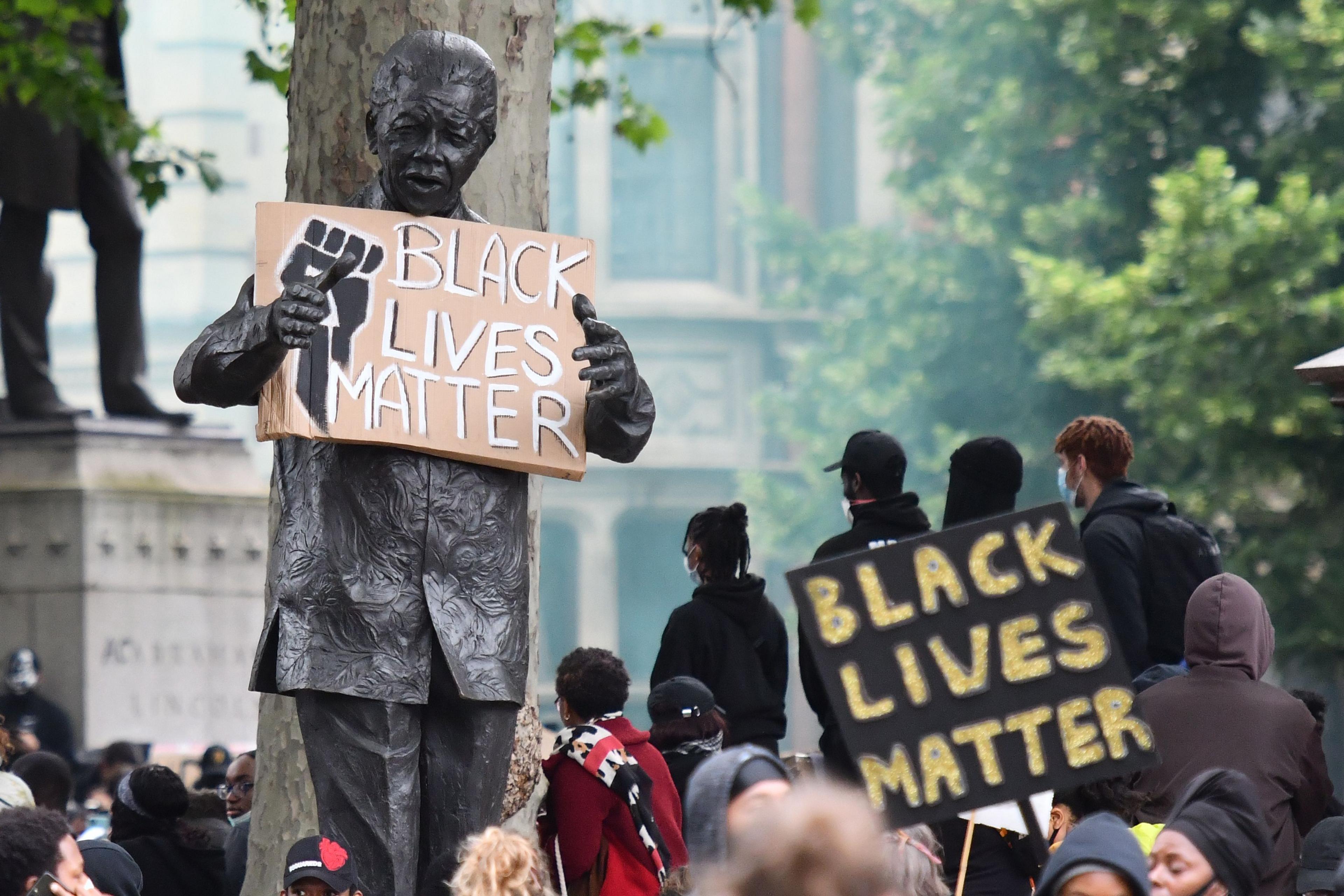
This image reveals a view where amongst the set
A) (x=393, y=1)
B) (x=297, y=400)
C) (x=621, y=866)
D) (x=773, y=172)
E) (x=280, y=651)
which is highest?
(x=773, y=172)

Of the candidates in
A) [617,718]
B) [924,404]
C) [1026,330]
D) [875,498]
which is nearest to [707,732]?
[617,718]

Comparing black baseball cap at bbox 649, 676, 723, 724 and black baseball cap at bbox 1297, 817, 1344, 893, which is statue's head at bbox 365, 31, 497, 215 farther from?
black baseball cap at bbox 1297, 817, 1344, 893

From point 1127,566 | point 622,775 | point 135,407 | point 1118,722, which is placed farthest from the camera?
point 135,407

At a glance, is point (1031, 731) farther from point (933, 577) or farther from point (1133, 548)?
point (1133, 548)

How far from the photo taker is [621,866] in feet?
22.6

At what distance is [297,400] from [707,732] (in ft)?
8.09

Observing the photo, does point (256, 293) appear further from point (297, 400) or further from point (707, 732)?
point (707, 732)

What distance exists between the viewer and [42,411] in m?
13.1

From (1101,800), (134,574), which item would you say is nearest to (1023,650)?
(1101,800)

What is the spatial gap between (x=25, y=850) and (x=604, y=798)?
1.83 metres

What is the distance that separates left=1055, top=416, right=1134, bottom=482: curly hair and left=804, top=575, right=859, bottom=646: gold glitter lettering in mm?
3524

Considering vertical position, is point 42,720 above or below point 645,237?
below

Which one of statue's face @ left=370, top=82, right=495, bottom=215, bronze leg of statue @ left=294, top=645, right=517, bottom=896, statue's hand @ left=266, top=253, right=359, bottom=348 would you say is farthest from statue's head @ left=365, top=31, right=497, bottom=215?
bronze leg of statue @ left=294, top=645, right=517, bottom=896

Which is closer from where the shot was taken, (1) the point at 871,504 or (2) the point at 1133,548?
(1) the point at 871,504
